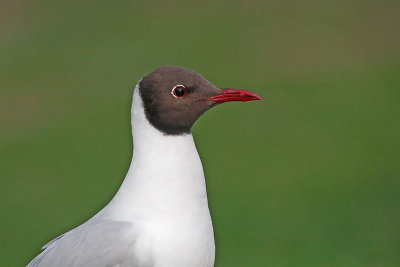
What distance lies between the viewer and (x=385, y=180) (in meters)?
8.79

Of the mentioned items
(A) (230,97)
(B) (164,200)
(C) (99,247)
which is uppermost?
(A) (230,97)

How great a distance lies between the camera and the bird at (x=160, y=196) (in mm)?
4348

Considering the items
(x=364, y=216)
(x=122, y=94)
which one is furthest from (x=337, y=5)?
(x=364, y=216)

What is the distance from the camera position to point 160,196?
4.40 metres

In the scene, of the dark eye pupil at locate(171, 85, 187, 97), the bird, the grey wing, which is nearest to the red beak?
the bird

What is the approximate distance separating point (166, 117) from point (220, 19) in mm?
9943

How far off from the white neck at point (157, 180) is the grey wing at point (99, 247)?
0.06 meters

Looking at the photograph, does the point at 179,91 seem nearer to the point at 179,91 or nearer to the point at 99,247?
the point at 179,91

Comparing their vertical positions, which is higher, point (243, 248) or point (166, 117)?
point (166, 117)

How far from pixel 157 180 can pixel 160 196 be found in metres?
0.06

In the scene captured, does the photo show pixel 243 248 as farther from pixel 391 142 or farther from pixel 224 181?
pixel 391 142

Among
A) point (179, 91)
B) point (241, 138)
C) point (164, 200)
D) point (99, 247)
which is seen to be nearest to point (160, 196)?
point (164, 200)

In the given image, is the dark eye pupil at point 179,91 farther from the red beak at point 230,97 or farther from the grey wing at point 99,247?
the grey wing at point 99,247

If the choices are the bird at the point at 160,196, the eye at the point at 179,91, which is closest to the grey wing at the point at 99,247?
the bird at the point at 160,196
